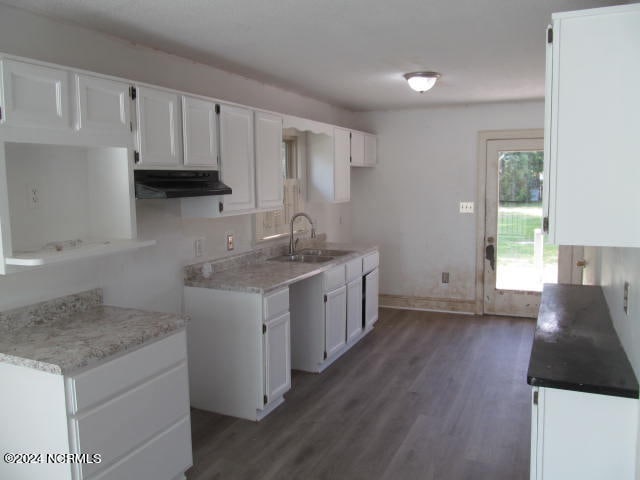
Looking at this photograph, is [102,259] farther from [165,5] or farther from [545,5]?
[545,5]

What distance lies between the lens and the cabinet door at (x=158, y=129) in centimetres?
273

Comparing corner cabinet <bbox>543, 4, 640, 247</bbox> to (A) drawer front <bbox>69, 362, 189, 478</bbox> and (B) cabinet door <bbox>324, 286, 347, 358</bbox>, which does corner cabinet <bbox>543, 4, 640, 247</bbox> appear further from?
(B) cabinet door <bbox>324, 286, 347, 358</bbox>

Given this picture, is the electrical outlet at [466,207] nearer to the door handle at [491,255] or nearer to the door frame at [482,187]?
the door frame at [482,187]

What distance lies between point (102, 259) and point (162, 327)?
0.67 m

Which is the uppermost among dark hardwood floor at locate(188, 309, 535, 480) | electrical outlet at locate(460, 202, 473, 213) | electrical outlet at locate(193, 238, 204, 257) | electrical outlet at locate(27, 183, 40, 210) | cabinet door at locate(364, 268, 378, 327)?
electrical outlet at locate(27, 183, 40, 210)

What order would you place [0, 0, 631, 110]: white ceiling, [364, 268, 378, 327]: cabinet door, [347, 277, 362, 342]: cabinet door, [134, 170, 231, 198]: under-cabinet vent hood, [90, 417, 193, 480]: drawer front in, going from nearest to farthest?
[90, 417, 193, 480]: drawer front
[0, 0, 631, 110]: white ceiling
[134, 170, 231, 198]: under-cabinet vent hood
[347, 277, 362, 342]: cabinet door
[364, 268, 378, 327]: cabinet door

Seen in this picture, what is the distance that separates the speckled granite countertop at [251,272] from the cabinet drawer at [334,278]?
0.16 feet

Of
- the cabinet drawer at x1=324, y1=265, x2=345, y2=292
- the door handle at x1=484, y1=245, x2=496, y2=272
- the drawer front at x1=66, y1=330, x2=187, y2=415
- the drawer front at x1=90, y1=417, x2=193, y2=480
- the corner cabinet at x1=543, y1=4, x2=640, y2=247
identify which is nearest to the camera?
the corner cabinet at x1=543, y1=4, x2=640, y2=247

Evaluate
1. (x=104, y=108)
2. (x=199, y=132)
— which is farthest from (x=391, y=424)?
(x=104, y=108)

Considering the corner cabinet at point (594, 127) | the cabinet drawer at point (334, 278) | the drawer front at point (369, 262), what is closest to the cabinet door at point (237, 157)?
the cabinet drawer at point (334, 278)

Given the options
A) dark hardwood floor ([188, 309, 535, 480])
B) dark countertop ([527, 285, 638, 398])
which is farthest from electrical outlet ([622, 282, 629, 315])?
dark hardwood floor ([188, 309, 535, 480])

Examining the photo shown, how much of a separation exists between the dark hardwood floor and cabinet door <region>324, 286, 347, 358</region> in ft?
0.62

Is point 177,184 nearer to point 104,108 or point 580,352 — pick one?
point 104,108

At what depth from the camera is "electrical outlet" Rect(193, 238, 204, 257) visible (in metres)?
3.64
